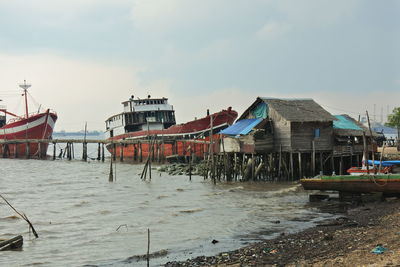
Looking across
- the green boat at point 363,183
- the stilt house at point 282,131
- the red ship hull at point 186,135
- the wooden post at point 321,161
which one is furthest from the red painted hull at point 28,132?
the green boat at point 363,183

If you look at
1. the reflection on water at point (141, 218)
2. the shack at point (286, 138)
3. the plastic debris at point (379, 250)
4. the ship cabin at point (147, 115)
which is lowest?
the reflection on water at point (141, 218)

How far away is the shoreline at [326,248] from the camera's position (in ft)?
31.4

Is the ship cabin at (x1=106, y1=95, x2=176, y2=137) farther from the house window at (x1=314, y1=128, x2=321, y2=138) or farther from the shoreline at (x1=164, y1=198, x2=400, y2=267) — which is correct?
the shoreline at (x1=164, y1=198, x2=400, y2=267)

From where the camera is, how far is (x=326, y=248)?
1122 cm

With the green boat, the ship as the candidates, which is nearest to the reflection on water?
the green boat

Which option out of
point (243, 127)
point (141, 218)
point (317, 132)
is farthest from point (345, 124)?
point (141, 218)

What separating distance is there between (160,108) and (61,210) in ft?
116

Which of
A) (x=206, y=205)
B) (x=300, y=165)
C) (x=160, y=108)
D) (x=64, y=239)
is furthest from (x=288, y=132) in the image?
(x=160, y=108)

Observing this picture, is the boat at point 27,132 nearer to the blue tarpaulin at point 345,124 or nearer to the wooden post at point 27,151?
the wooden post at point 27,151

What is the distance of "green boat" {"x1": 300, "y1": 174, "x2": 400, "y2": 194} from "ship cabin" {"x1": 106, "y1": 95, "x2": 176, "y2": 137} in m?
36.4

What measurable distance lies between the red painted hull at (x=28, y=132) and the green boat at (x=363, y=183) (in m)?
48.6

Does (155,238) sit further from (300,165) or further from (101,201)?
(300,165)

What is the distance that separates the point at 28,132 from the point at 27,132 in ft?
0.45

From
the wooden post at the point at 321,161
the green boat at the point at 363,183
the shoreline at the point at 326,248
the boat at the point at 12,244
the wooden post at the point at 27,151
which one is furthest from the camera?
the wooden post at the point at 27,151
